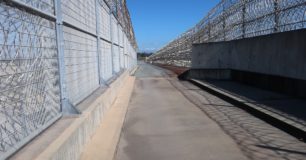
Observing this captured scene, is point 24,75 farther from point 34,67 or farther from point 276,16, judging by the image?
point 276,16

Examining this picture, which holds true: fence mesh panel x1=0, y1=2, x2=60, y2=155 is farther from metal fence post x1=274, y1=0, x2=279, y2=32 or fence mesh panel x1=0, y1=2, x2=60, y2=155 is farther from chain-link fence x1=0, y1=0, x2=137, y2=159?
metal fence post x1=274, y1=0, x2=279, y2=32

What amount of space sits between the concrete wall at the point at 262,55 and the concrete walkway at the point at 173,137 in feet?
11.2

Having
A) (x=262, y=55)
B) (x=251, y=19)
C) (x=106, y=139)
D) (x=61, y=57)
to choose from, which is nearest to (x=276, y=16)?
(x=262, y=55)

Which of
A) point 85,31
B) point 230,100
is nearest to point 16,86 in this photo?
point 85,31

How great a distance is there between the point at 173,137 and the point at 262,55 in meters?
9.20

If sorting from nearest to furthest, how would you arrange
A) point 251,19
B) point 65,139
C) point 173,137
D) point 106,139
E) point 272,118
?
point 65,139 → point 106,139 → point 173,137 → point 272,118 → point 251,19

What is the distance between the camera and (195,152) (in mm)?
7043

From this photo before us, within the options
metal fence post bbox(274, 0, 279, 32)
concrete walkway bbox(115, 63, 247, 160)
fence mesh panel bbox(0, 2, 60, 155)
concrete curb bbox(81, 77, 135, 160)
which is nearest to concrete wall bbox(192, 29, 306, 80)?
metal fence post bbox(274, 0, 279, 32)

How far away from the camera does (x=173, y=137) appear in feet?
27.2

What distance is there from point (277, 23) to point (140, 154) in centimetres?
1002

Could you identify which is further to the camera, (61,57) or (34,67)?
(61,57)

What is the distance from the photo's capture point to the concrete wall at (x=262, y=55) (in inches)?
499

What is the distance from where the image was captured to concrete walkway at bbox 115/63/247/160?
686 centimetres

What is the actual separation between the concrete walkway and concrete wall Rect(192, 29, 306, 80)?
3413 millimetres
